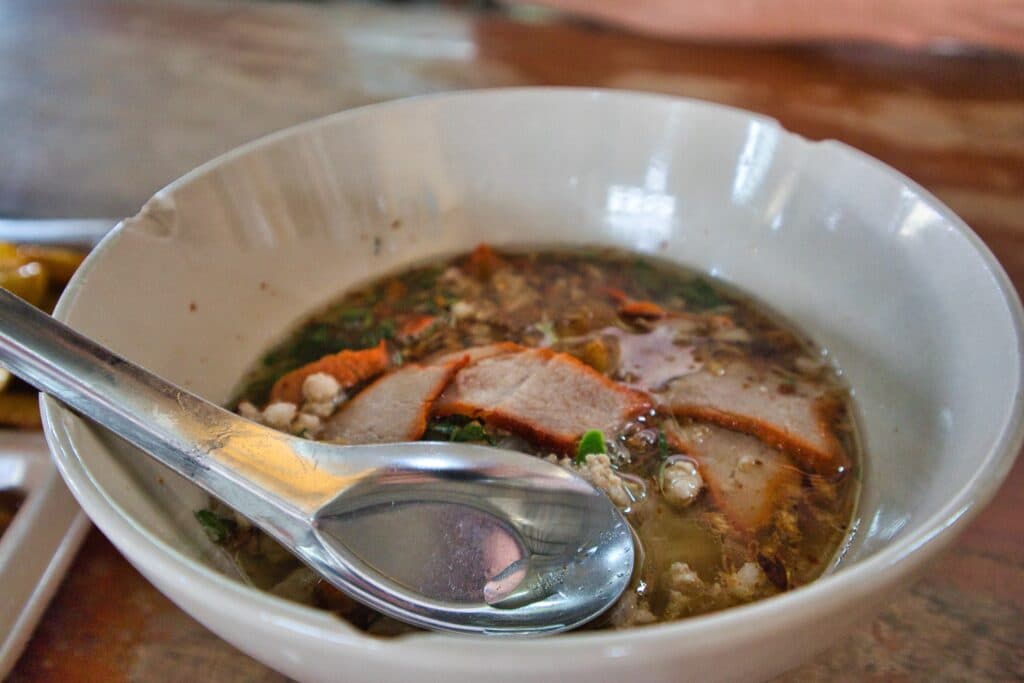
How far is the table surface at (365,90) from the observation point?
0.99 meters

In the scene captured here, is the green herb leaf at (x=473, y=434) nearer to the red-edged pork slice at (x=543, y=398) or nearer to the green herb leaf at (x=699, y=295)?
the red-edged pork slice at (x=543, y=398)

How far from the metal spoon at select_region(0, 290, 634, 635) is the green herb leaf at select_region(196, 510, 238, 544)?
14 cm

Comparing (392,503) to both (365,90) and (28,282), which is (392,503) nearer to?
(28,282)

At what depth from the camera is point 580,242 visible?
54.4 inches

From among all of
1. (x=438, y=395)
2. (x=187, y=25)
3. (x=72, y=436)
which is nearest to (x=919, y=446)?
(x=438, y=395)

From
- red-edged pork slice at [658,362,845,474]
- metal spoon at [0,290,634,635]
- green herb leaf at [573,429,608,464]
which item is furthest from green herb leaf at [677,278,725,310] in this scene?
metal spoon at [0,290,634,635]

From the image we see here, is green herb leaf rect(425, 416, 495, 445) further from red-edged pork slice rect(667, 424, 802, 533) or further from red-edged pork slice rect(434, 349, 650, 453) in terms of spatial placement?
red-edged pork slice rect(667, 424, 802, 533)

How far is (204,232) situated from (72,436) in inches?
19.6

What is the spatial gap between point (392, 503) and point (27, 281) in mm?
795

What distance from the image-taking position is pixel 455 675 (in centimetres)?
48

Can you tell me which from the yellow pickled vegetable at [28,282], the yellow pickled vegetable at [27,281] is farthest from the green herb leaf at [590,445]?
the yellow pickled vegetable at [27,281]

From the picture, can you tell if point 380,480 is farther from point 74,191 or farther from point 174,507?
point 74,191

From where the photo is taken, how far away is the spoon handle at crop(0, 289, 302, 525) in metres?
0.71

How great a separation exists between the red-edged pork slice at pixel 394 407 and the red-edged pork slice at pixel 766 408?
300mm
